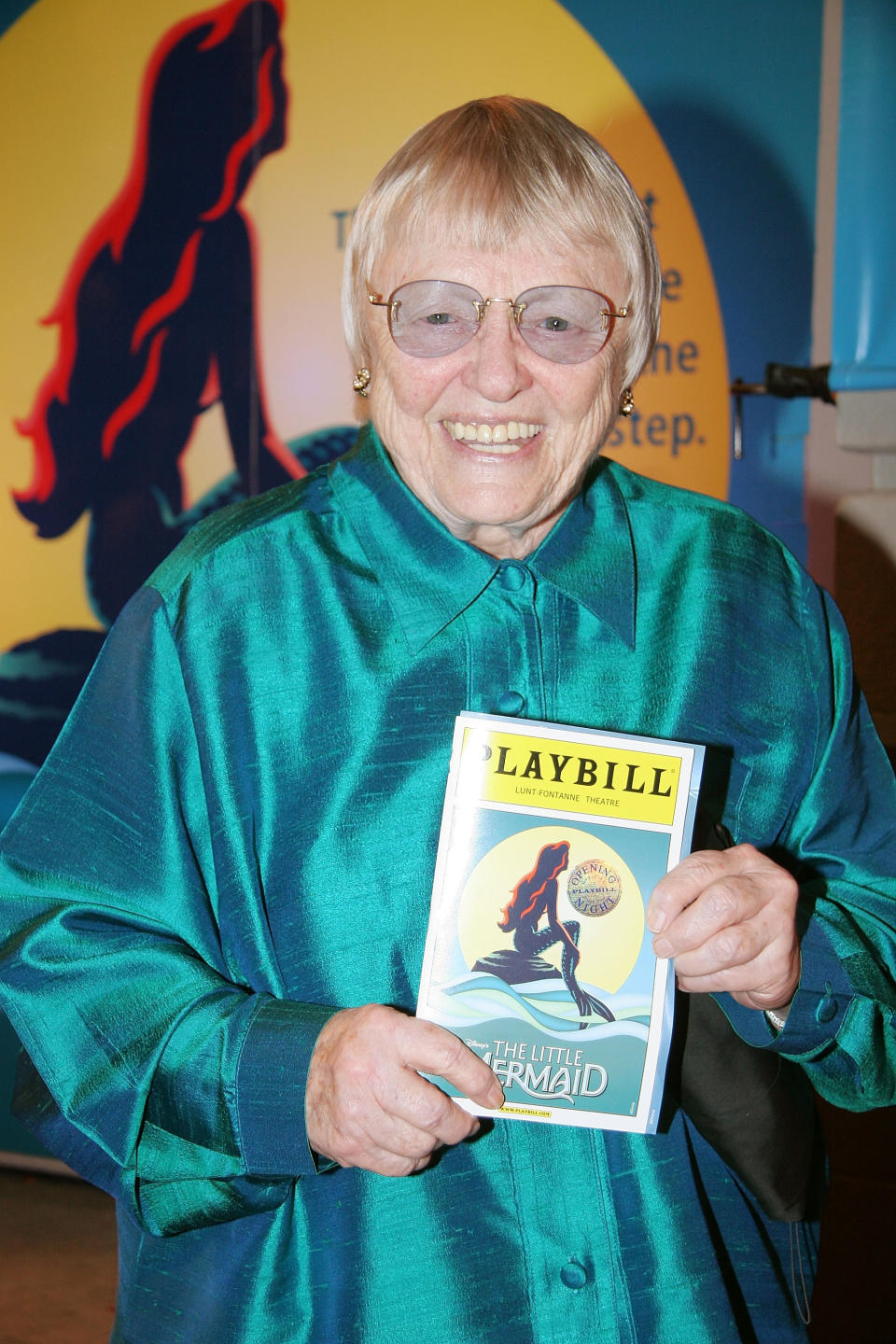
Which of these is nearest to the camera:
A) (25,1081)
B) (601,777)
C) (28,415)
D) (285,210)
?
(601,777)

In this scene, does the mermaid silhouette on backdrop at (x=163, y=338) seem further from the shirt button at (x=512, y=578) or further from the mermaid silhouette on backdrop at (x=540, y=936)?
the mermaid silhouette on backdrop at (x=540, y=936)

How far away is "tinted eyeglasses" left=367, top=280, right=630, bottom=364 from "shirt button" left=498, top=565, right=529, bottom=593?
18 centimetres

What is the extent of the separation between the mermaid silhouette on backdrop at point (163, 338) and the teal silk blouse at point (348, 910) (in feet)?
6.57

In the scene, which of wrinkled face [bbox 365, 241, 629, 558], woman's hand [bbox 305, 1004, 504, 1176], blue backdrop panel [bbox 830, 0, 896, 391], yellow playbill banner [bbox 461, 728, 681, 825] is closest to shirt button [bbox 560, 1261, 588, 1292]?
woman's hand [bbox 305, 1004, 504, 1176]

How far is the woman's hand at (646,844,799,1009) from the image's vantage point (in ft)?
3.01

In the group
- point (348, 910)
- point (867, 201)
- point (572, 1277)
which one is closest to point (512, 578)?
point (348, 910)

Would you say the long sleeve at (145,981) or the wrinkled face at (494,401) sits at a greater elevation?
the wrinkled face at (494,401)

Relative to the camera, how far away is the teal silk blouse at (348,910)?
3.13 feet

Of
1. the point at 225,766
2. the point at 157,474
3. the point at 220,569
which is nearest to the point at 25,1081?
the point at 225,766

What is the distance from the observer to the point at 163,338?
3.08 meters

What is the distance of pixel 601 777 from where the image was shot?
0.92 m

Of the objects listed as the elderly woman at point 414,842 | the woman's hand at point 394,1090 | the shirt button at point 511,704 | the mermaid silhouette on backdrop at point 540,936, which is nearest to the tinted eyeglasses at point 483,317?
the elderly woman at point 414,842

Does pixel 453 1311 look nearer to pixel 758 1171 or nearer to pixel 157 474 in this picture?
pixel 758 1171

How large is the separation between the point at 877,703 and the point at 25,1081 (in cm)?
159
